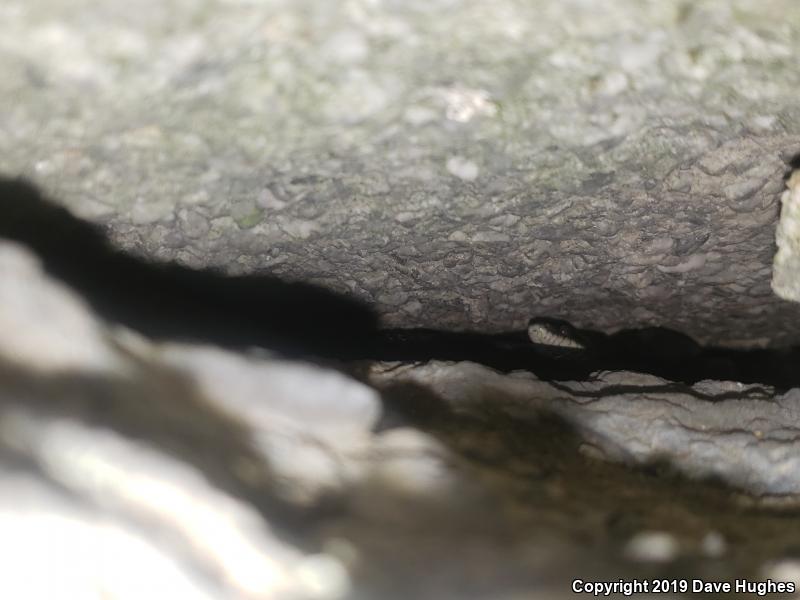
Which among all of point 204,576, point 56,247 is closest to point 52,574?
point 204,576

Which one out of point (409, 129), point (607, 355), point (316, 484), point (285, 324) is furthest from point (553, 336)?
point (316, 484)

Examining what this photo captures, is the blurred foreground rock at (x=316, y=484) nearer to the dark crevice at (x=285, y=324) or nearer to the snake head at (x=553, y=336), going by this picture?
the dark crevice at (x=285, y=324)

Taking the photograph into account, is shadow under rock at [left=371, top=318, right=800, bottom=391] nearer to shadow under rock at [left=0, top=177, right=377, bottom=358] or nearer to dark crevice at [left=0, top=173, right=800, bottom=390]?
dark crevice at [left=0, top=173, right=800, bottom=390]

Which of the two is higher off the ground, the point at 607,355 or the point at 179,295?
the point at 607,355

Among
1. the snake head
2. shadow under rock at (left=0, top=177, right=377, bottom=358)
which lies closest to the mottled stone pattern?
shadow under rock at (left=0, top=177, right=377, bottom=358)

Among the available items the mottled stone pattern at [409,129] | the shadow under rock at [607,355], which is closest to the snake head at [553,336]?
the shadow under rock at [607,355]

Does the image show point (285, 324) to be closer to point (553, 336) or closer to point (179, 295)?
point (179, 295)
